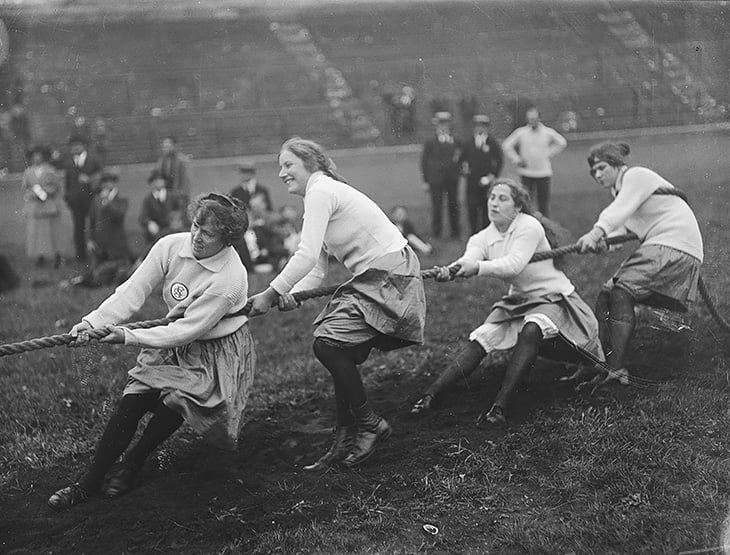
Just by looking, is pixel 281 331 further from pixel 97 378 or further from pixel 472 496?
pixel 472 496

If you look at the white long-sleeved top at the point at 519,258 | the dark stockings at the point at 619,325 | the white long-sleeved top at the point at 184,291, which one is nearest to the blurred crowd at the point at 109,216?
the white long-sleeved top at the point at 519,258

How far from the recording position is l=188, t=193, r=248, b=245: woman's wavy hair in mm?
4605

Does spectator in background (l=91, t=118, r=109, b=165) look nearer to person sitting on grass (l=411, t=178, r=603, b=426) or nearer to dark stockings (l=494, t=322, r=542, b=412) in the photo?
person sitting on grass (l=411, t=178, r=603, b=426)

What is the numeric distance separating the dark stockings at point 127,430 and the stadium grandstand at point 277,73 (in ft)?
25.5

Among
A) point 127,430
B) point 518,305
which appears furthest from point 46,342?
point 518,305

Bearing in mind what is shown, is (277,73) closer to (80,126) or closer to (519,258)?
(80,126)

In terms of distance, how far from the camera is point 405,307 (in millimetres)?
5121

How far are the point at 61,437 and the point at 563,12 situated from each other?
7507mm

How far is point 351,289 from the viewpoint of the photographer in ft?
16.8

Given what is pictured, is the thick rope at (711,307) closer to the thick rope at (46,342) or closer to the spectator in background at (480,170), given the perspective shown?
the thick rope at (46,342)

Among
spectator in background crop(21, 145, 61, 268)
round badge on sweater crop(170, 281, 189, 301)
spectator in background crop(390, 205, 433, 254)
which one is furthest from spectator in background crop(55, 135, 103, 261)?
round badge on sweater crop(170, 281, 189, 301)

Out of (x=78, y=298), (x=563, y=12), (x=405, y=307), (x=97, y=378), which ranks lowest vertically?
(x=78, y=298)

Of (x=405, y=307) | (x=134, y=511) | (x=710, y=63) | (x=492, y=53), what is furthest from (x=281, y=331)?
(x=492, y=53)

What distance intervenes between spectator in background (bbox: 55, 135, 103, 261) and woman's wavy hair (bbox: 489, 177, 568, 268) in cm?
830
